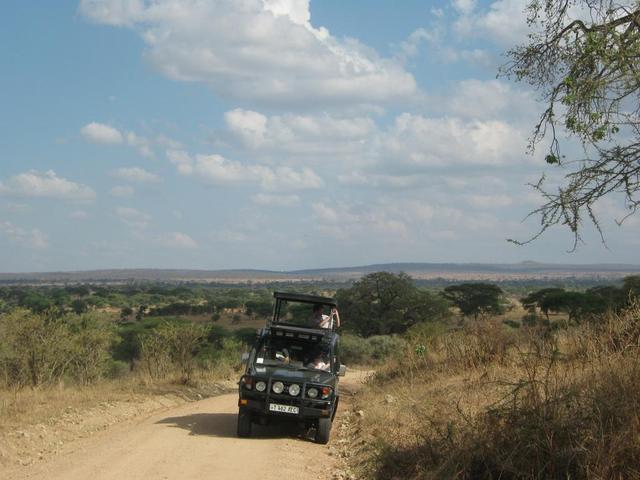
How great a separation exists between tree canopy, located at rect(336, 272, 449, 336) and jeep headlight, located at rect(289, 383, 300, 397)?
37919mm

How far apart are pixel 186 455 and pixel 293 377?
8.10 ft

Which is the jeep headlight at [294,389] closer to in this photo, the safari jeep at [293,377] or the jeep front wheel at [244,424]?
the safari jeep at [293,377]

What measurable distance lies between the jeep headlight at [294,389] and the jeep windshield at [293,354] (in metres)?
0.85

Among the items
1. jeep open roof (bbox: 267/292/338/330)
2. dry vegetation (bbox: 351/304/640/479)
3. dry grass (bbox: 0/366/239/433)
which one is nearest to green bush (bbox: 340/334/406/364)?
dry grass (bbox: 0/366/239/433)

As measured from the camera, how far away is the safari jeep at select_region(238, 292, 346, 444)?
11.5m

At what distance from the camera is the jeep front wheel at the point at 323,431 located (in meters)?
11.6

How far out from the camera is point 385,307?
50.5 m

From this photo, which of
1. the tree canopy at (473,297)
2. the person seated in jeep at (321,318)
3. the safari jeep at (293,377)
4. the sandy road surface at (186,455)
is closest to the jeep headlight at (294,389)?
the safari jeep at (293,377)

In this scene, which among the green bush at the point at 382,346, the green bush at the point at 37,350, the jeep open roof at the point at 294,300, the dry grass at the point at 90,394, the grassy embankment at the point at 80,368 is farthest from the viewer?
the green bush at the point at 382,346

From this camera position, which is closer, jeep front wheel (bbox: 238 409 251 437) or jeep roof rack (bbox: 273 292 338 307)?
jeep front wheel (bbox: 238 409 251 437)

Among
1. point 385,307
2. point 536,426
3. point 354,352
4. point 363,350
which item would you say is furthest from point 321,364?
point 385,307

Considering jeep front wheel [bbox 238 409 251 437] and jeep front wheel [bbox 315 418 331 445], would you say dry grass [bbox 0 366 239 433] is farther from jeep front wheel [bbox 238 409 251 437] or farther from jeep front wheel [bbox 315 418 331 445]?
jeep front wheel [bbox 315 418 331 445]

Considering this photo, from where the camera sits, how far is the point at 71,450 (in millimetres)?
10781

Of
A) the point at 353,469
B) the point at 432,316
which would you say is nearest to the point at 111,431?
the point at 353,469
